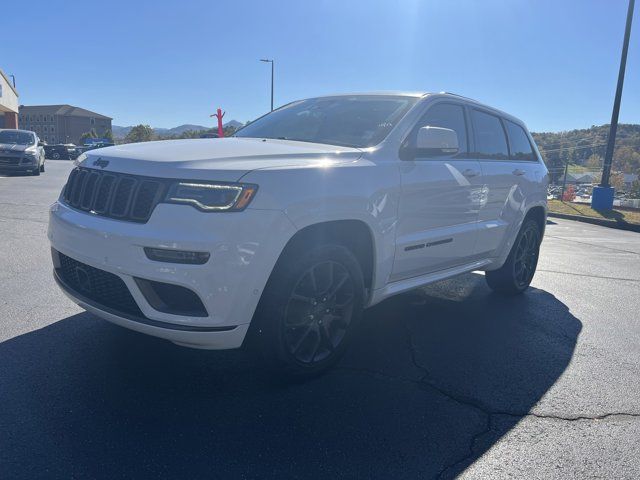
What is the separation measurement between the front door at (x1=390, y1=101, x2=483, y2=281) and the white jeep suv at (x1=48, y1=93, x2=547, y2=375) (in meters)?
0.01

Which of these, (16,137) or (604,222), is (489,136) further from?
(16,137)

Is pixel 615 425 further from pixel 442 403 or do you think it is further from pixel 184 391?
pixel 184 391

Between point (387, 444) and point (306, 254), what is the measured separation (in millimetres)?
1090

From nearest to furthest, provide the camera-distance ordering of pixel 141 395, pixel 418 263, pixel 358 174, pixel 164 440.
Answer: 1. pixel 164 440
2. pixel 141 395
3. pixel 358 174
4. pixel 418 263

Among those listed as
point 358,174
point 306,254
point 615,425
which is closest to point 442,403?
point 615,425

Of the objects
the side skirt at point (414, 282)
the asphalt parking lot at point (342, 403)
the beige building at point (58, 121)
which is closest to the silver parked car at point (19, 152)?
the asphalt parking lot at point (342, 403)

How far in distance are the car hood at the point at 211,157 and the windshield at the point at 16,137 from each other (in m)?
17.1

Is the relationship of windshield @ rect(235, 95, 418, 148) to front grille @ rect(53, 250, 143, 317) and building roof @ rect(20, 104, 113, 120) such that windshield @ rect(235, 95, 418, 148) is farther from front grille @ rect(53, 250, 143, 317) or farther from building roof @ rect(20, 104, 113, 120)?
building roof @ rect(20, 104, 113, 120)

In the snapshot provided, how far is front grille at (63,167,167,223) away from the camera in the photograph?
2.71 metres

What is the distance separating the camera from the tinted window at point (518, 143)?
5.27m

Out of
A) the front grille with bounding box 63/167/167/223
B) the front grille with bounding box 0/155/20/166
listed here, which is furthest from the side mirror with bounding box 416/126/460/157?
the front grille with bounding box 0/155/20/166

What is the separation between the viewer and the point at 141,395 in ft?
9.50

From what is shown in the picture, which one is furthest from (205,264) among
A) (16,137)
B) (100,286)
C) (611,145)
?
(16,137)

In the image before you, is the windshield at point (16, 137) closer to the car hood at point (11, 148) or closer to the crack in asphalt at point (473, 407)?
the car hood at point (11, 148)
